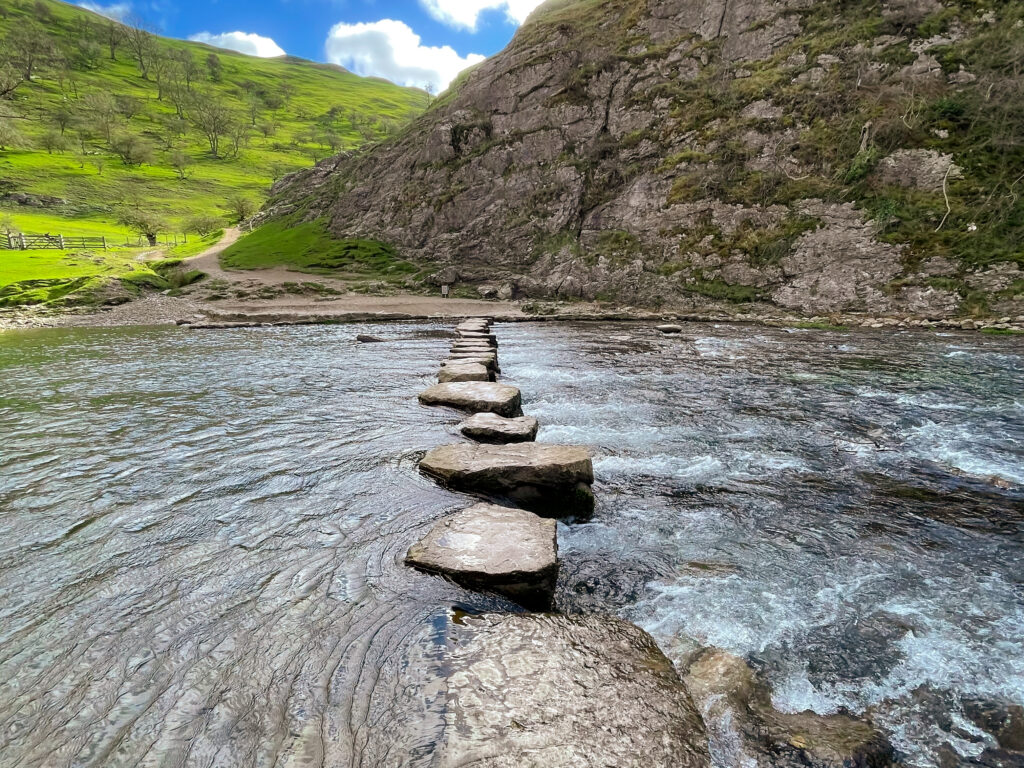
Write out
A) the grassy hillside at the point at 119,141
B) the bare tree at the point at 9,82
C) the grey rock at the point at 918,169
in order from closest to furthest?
1. the bare tree at the point at 9,82
2. the grey rock at the point at 918,169
3. the grassy hillside at the point at 119,141

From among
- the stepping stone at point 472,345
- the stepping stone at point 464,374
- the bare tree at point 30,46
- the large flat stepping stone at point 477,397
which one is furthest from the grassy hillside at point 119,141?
the large flat stepping stone at point 477,397

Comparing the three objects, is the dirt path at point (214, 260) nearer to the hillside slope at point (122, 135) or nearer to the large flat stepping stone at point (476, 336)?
the hillside slope at point (122, 135)

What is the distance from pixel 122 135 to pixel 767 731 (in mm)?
171987

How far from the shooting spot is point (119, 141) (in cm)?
12038

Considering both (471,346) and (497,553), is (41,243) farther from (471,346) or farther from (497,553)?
(497,553)

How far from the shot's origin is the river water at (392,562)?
327cm

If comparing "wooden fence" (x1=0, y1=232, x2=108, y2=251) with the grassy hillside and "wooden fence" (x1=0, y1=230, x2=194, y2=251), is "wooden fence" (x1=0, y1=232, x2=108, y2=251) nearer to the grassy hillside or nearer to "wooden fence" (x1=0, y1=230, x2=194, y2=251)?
"wooden fence" (x1=0, y1=230, x2=194, y2=251)

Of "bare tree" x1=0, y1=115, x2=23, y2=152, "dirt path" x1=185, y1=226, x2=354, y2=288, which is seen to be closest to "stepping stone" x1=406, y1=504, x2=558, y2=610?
"bare tree" x1=0, y1=115, x2=23, y2=152

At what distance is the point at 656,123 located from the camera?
4916 cm

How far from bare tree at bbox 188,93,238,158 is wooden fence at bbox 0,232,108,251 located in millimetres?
92439

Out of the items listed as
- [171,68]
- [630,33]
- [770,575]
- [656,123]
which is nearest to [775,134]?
[656,123]

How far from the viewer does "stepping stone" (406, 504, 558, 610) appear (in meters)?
4.34

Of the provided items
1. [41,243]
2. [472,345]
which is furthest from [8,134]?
[41,243]

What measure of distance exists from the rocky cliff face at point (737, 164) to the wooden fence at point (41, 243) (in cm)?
3674
